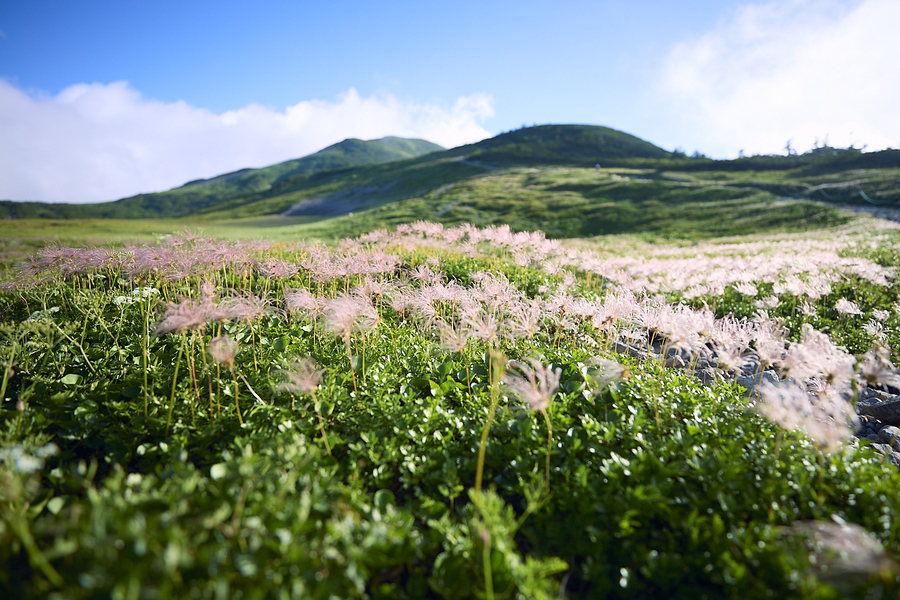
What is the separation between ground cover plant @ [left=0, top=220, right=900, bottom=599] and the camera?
213 centimetres

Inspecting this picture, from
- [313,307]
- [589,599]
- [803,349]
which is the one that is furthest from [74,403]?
[803,349]

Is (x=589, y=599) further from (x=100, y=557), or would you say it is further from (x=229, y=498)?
(x=100, y=557)

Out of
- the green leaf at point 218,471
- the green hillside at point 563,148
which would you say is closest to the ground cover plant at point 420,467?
the green leaf at point 218,471

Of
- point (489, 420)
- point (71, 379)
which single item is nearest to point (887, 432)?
point (489, 420)

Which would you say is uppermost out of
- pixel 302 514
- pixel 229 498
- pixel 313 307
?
pixel 313 307

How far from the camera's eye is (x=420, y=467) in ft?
11.4

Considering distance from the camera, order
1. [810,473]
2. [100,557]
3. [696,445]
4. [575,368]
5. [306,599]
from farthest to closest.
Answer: [575,368] → [696,445] → [810,473] → [306,599] → [100,557]

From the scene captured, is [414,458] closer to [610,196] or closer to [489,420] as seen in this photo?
[489,420]

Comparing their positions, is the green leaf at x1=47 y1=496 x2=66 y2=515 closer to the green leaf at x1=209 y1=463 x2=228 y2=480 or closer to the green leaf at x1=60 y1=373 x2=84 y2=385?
the green leaf at x1=209 y1=463 x2=228 y2=480

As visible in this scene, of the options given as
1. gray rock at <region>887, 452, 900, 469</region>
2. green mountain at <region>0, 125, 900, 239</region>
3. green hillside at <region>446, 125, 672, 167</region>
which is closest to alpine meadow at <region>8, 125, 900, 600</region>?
gray rock at <region>887, 452, 900, 469</region>

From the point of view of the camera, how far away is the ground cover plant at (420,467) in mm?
2135

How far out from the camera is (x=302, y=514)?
2049 millimetres

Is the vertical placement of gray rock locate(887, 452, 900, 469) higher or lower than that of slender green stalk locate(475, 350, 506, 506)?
lower

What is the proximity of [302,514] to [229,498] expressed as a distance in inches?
30.1
